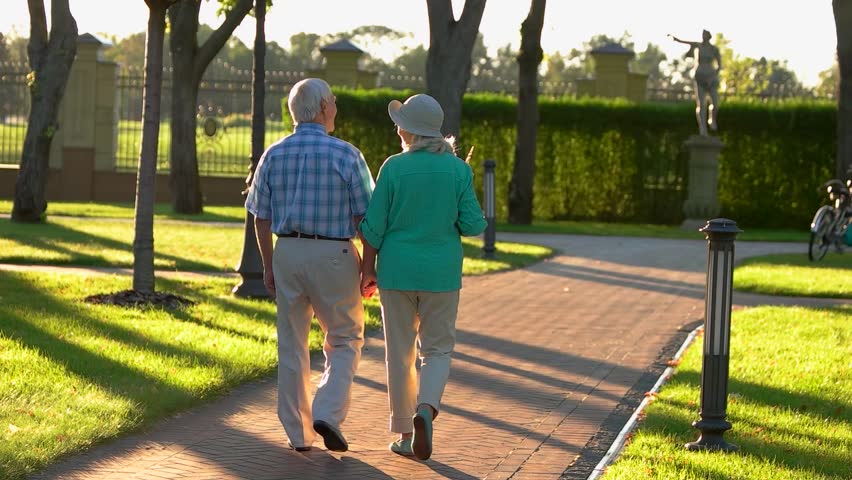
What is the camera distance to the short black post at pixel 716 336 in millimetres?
7352

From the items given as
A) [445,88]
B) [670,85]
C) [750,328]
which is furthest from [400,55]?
[750,328]

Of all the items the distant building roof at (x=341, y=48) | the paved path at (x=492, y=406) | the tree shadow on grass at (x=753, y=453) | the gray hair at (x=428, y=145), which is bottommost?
the paved path at (x=492, y=406)

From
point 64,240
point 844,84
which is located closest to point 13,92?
point 64,240

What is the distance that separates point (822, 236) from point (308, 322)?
1371cm

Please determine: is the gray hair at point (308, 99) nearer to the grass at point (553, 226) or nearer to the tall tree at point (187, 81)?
the tall tree at point (187, 81)

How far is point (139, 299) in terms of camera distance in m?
12.3

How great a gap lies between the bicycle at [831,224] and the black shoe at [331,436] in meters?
13.3

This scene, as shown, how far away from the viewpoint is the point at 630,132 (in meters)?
28.9

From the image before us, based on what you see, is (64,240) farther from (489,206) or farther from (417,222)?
(417,222)

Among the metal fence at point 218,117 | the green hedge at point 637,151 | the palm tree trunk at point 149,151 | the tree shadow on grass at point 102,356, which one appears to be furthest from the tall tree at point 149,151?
the metal fence at point 218,117

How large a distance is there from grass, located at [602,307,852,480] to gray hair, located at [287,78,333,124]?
223 centimetres

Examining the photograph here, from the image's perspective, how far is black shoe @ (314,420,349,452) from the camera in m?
7.00

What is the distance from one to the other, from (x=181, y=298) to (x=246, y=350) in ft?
9.08

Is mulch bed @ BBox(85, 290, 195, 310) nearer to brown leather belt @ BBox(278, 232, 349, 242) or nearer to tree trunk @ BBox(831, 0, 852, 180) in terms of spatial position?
brown leather belt @ BBox(278, 232, 349, 242)
